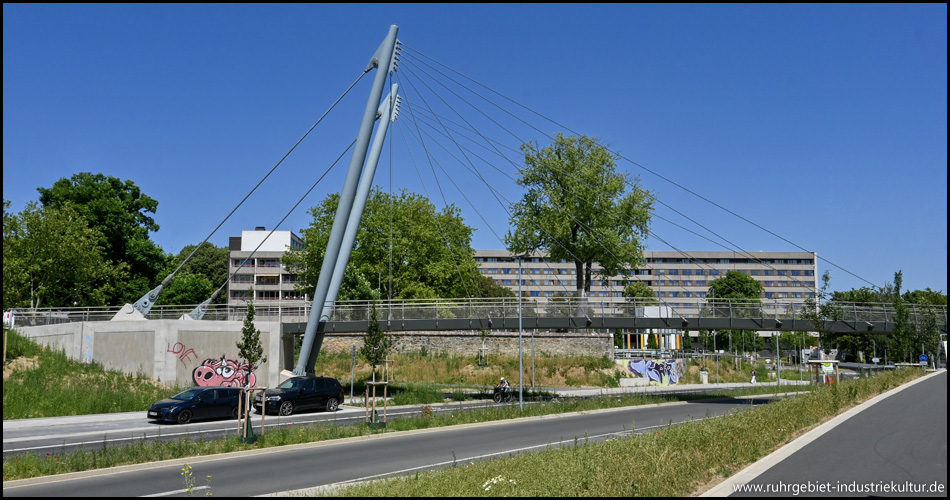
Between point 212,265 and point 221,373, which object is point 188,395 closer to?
point 221,373

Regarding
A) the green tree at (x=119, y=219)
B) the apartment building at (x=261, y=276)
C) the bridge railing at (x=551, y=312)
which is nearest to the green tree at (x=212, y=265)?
the apartment building at (x=261, y=276)

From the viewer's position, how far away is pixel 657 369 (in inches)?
2628

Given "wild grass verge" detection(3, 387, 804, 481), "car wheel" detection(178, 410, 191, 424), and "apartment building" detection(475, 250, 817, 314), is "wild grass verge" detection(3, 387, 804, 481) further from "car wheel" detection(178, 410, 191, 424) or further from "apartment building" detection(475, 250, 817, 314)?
"apartment building" detection(475, 250, 817, 314)

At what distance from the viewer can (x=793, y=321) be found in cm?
4044

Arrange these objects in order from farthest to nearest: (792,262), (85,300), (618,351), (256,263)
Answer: (792,262) → (256,263) → (618,351) → (85,300)

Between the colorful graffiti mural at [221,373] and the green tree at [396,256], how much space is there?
67.3 feet

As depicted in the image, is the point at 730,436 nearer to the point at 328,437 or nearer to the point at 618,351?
the point at 328,437

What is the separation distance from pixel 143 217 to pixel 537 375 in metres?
36.7

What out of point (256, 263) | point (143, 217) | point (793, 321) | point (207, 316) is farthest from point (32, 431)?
point (256, 263)

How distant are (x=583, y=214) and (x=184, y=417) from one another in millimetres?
38547

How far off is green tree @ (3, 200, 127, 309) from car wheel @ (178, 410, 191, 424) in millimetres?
27325

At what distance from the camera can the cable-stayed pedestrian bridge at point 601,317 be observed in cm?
4034

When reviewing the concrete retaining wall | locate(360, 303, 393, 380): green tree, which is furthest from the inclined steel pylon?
locate(360, 303, 393, 380): green tree

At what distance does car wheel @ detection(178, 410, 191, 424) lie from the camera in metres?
29.5
